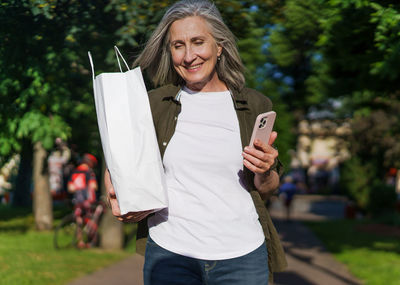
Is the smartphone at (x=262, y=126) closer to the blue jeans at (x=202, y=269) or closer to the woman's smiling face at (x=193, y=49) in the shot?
the woman's smiling face at (x=193, y=49)

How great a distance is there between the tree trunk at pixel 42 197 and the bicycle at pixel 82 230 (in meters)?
3.08

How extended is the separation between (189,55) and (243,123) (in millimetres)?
359

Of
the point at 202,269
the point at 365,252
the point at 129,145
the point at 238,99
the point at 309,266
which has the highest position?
the point at 238,99

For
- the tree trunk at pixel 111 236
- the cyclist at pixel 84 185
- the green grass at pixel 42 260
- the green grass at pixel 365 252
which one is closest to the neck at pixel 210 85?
the green grass at pixel 42 260

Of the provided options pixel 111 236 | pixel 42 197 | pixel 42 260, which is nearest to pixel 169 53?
pixel 42 260

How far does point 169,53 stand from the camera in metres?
2.41

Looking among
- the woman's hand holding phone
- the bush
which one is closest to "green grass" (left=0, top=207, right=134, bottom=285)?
the woman's hand holding phone

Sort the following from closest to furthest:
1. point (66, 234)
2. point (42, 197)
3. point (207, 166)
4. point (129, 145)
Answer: point (129, 145)
point (207, 166)
point (66, 234)
point (42, 197)

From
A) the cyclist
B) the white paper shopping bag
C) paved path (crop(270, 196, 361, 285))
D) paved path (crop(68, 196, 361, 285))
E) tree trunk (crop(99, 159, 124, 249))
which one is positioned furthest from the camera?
the cyclist

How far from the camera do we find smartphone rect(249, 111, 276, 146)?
82.0 inches

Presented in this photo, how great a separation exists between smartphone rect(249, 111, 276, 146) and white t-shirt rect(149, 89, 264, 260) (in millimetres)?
149

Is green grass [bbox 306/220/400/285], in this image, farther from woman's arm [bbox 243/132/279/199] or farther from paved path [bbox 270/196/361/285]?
woman's arm [bbox 243/132/279/199]

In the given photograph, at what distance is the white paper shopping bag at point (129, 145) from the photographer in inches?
79.9

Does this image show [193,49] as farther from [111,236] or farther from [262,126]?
[111,236]
